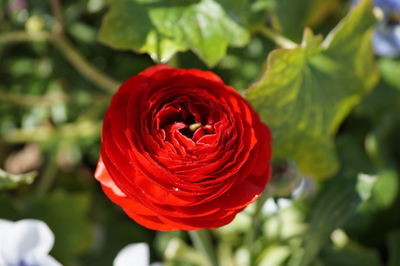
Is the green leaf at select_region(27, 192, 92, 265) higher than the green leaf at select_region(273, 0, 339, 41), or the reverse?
the green leaf at select_region(273, 0, 339, 41)

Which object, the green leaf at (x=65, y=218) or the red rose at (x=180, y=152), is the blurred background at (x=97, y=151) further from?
the red rose at (x=180, y=152)

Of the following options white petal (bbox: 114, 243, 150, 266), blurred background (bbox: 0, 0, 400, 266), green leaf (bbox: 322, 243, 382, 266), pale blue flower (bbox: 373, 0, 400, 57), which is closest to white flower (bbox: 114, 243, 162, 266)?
white petal (bbox: 114, 243, 150, 266)

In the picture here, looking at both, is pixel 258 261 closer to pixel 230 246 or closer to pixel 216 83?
pixel 230 246

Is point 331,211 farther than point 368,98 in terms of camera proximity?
No

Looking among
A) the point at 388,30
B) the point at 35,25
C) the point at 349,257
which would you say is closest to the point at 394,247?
the point at 349,257

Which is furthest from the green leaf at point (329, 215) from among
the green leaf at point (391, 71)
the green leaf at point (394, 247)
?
the green leaf at point (391, 71)

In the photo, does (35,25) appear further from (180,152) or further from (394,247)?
(394,247)

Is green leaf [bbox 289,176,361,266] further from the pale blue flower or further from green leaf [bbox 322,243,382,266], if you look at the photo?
the pale blue flower

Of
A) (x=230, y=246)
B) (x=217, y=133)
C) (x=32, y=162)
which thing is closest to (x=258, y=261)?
→ (x=230, y=246)
